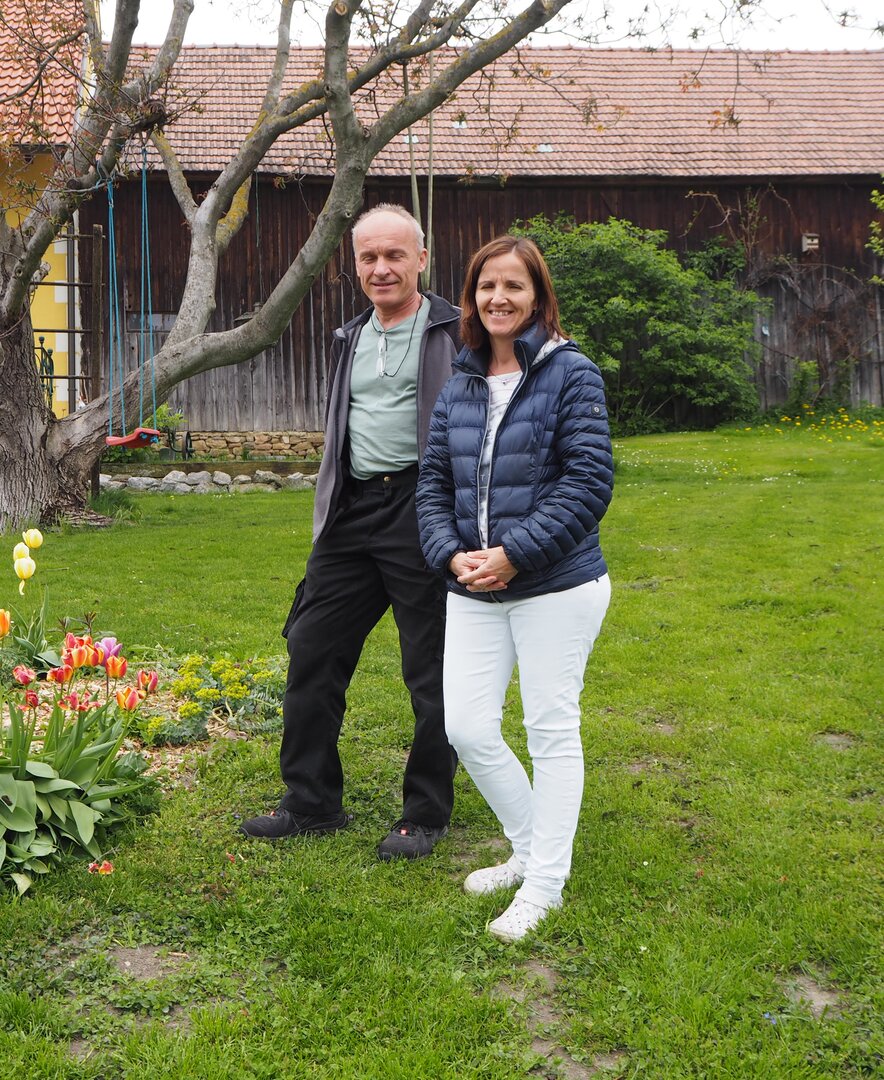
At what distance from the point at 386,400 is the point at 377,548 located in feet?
1.67

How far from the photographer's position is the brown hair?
329 cm

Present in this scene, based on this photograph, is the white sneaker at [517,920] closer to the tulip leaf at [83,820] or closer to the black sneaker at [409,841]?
the black sneaker at [409,841]

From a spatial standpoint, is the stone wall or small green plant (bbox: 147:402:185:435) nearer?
small green plant (bbox: 147:402:185:435)

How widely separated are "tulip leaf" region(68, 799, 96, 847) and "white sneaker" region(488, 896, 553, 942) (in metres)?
1.37


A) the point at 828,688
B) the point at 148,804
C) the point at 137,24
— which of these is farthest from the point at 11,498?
the point at 828,688

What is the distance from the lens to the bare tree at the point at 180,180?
367 inches

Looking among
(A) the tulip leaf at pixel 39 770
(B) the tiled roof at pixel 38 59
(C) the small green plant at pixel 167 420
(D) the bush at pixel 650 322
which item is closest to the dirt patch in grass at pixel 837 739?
(A) the tulip leaf at pixel 39 770

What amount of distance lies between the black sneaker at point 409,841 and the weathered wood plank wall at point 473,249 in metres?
14.5

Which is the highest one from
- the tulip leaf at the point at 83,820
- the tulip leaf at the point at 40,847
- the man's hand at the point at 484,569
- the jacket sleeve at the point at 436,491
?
the jacket sleeve at the point at 436,491

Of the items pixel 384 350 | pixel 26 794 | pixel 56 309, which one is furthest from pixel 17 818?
pixel 56 309

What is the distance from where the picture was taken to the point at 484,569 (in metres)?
3.15

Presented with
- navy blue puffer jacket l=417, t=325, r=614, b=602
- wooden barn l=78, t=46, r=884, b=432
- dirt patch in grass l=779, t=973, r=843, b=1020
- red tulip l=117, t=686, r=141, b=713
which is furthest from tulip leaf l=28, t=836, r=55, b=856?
wooden barn l=78, t=46, r=884, b=432

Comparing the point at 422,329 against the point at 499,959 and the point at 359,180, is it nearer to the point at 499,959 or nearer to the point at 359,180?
the point at 499,959

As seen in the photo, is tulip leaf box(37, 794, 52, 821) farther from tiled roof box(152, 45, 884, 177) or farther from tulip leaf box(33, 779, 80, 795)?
tiled roof box(152, 45, 884, 177)
